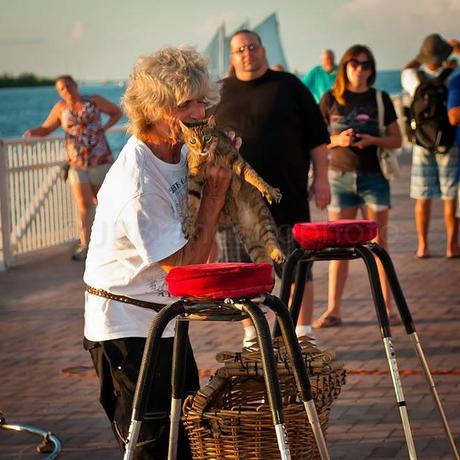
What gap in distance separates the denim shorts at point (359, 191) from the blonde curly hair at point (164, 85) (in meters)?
5.33

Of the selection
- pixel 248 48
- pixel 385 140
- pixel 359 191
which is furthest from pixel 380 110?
pixel 248 48

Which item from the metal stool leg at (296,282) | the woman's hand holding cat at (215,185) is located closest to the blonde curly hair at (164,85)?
the woman's hand holding cat at (215,185)

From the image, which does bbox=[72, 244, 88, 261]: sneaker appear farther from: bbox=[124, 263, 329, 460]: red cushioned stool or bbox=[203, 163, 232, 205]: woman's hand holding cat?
bbox=[124, 263, 329, 460]: red cushioned stool

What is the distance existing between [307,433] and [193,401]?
16.5 inches

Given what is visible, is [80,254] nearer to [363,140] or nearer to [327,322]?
[327,322]

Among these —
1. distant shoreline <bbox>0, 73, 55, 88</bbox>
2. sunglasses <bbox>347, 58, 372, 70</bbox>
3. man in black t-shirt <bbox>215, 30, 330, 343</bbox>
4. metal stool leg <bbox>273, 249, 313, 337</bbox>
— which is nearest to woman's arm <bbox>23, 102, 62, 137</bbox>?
A: sunglasses <bbox>347, 58, 372, 70</bbox>

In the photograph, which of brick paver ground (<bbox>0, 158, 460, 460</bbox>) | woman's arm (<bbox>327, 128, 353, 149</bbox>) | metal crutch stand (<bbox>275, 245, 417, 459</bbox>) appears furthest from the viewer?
woman's arm (<bbox>327, 128, 353, 149</bbox>)

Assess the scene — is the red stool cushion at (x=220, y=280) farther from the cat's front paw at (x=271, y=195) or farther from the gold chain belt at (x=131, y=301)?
the cat's front paw at (x=271, y=195)

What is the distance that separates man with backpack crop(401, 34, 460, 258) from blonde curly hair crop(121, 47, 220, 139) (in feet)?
25.4

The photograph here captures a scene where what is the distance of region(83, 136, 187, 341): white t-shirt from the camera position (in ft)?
13.6

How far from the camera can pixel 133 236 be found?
4148 millimetres

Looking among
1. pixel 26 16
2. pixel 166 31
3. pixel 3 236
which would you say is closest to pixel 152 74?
pixel 3 236

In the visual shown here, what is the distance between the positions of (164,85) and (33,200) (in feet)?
34.6

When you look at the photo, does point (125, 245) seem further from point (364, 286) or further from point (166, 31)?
point (166, 31)
